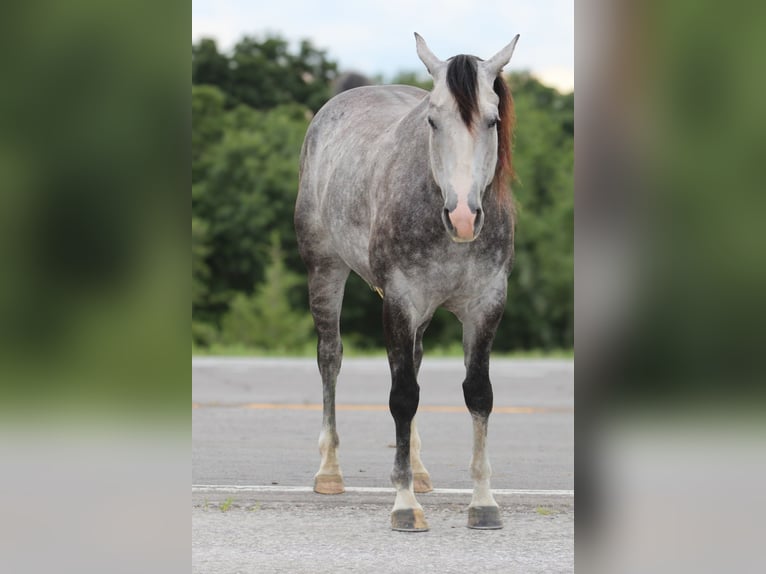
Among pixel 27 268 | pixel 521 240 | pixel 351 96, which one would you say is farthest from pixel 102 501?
pixel 521 240

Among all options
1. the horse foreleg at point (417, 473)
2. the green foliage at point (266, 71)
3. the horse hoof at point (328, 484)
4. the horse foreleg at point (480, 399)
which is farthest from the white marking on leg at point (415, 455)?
the green foliage at point (266, 71)

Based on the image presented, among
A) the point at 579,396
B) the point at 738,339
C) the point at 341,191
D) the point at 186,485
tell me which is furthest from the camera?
the point at 341,191

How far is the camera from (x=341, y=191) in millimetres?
6141

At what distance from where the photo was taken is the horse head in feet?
14.7

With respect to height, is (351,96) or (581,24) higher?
(351,96)

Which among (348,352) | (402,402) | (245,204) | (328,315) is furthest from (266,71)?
(402,402)

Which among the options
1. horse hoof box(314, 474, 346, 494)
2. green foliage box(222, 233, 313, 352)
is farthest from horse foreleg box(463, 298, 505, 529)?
green foliage box(222, 233, 313, 352)

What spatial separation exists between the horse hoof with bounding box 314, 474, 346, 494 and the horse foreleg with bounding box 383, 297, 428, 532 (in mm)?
952

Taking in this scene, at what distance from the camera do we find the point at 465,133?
15.0 ft

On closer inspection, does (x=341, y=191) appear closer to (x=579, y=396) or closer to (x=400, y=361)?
(x=400, y=361)

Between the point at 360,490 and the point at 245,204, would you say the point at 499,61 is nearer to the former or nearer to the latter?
the point at 360,490

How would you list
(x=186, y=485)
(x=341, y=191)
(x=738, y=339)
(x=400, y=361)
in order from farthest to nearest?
Answer: (x=341, y=191) → (x=400, y=361) → (x=186, y=485) → (x=738, y=339)

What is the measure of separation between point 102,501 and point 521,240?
15.9 m

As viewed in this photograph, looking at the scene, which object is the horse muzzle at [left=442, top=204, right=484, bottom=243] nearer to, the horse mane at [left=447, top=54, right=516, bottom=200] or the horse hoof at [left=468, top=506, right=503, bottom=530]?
the horse mane at [left=447, top=54, right=516, bottom=200]
